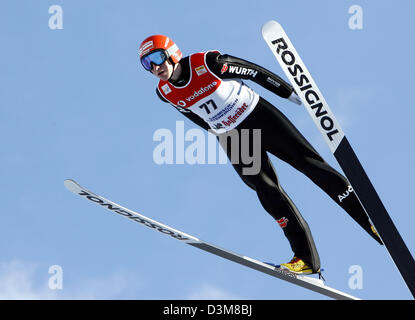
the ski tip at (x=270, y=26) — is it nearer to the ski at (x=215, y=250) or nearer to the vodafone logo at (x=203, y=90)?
the vodafone logo at (x=203, y=90)

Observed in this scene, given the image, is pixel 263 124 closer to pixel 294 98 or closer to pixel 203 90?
pixel 294 98

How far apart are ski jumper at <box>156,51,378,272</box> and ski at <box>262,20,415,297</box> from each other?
10.2 inches

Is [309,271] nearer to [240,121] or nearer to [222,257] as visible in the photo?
[222,257]

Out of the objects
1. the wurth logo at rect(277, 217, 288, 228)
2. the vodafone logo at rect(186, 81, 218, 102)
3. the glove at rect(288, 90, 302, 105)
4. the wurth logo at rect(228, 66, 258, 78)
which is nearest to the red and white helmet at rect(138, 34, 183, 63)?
the vodafone logo at rect(186, 81, 218, 102)

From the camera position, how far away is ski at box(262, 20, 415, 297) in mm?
9453

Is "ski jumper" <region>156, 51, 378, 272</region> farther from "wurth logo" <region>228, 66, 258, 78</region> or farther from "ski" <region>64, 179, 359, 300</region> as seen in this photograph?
"ski" <region>64, 179, 359, 300</region>

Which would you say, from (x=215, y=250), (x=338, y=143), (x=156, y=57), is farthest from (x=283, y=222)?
(x=156, y=57)

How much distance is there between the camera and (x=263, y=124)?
9922mm

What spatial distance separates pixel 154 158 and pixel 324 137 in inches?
85.8

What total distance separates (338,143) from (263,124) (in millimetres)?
990

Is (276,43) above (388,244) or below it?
above

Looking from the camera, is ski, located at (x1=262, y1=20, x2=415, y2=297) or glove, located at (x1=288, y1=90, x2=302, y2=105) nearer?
ski, located at (x1=262, y1=20, x2=415, y2=297)

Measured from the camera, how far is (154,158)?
396 inches

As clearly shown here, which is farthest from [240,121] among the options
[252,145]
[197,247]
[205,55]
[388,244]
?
[388,244]
